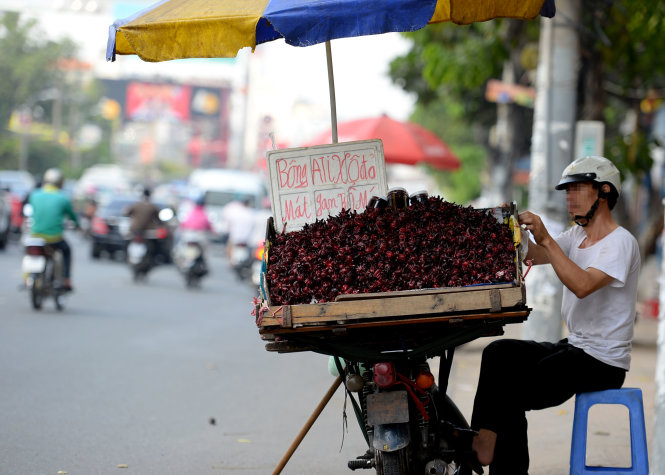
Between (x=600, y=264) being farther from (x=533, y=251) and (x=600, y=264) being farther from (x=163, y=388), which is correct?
(x=163, y=388)

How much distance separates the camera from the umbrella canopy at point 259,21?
4383 mm

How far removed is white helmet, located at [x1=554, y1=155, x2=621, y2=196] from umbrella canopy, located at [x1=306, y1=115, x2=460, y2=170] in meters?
9.21

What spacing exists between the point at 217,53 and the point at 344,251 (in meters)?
1.20

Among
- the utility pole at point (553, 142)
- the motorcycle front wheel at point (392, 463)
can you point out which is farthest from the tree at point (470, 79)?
the motorcycle front wheel at point (392, 463)

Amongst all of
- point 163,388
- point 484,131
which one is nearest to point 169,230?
point 484,131

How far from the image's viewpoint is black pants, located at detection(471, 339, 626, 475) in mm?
4703

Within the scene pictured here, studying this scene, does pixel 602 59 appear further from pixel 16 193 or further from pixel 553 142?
pixel 16 193

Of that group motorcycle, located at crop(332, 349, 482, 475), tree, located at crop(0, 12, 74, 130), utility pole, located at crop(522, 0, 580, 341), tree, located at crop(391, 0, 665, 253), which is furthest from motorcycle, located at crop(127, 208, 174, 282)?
tree, located at crop(0, 12, 74, 130)

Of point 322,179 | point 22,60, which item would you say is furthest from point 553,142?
point 22,60

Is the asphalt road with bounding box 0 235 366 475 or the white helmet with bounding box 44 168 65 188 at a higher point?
the white helmet with bounding box 44 168 65 188

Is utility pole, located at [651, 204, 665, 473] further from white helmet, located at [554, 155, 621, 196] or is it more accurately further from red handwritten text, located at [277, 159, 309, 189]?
red handwritten text, located at [277, 159, 309, 189]

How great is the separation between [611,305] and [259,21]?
2106mm

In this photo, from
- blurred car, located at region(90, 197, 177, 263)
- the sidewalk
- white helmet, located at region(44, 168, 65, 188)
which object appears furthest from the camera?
blurred car, located at region(90, 197, 177, 263)

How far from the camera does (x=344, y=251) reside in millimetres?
4402
